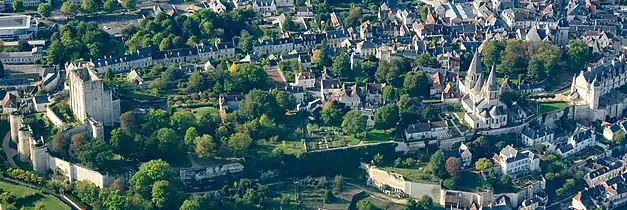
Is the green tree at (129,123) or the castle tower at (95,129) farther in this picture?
the green tree at (129,123)

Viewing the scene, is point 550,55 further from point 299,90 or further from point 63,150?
point 63,150

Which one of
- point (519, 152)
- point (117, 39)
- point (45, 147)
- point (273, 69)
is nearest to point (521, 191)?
point (519, 152)

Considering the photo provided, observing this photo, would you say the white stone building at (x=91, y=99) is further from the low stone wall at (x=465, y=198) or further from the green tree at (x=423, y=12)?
the green tree at (x=423, y=12)

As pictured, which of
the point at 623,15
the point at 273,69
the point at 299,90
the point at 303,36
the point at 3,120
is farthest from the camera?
the point at 623,15

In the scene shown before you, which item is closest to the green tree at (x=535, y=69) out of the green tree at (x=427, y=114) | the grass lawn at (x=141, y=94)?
the green tree at (x=427, y=114)

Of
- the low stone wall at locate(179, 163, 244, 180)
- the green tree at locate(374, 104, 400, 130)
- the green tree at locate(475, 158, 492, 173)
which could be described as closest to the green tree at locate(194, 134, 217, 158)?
the low stone wall at locate(179, 163, 244, 180)

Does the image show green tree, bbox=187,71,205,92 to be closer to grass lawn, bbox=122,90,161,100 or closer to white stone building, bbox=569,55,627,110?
grass lawn, bbox=122,90,161,100

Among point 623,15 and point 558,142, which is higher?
point 623,15
